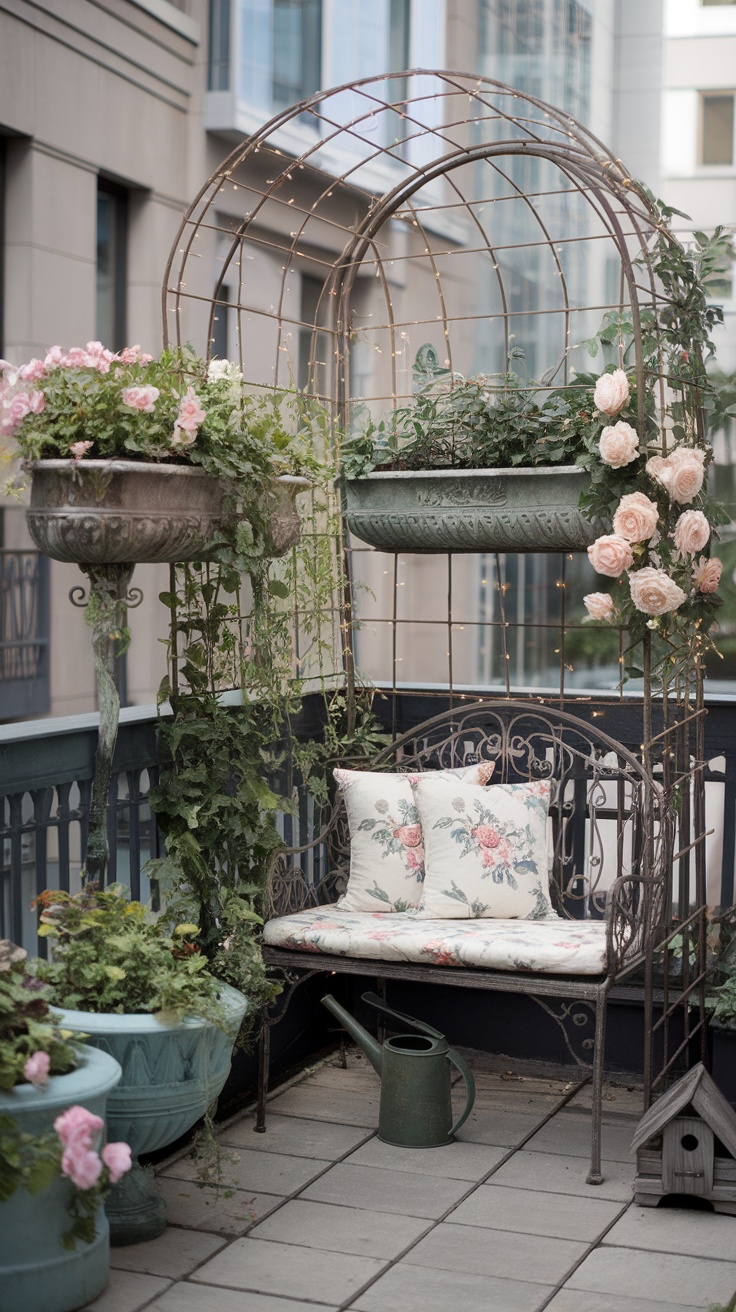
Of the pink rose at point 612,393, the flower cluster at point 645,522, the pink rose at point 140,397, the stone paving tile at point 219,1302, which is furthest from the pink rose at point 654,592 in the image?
the stone paving tile at point 219,1302

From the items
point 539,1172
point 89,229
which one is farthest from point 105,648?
point 89,229

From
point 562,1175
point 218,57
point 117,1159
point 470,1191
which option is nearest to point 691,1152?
point 562,1175

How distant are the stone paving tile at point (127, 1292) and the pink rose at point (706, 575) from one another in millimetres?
1961

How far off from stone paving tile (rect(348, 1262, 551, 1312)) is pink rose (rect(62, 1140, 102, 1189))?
65 centimetres

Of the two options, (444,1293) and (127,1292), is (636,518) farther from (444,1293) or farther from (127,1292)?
(127,1292)

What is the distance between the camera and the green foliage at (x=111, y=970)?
288cm

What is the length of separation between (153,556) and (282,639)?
83 centimetres

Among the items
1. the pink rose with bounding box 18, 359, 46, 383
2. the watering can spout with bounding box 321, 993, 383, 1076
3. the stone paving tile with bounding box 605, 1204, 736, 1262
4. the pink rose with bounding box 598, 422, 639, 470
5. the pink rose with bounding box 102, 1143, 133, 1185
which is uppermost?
the pink rose with bounding box 18, 359, 46, 383

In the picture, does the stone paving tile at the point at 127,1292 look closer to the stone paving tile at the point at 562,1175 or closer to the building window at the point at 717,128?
the stone paving tile at the point at 562,1175

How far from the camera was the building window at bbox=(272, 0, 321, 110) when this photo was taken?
23.1 ft

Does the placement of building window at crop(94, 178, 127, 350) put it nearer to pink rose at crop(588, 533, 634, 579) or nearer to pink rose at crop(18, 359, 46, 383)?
pink rose at crop(18, 359, 46, 383)

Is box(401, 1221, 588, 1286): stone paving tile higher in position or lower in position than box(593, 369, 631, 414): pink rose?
lower

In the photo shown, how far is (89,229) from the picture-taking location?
579cm

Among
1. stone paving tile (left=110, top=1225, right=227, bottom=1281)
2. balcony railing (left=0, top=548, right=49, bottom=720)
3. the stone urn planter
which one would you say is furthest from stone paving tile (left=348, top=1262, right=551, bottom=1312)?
balcony railing (left=0, top=548, right=49, bottom=720)
